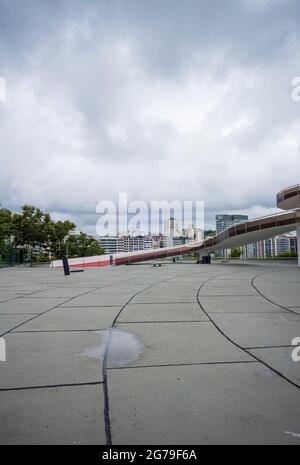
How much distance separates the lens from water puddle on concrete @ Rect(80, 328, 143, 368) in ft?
13.2

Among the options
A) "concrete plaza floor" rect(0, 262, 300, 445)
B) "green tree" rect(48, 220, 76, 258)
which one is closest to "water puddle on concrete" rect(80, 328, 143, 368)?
"concrete plaza floor" rect(0, 262, 300, 445)

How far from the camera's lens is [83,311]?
7262 millimetres

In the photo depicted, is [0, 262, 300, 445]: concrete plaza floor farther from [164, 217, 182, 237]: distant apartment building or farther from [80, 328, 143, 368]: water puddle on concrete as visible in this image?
[164, 217, 182, 237]: distant apartment building

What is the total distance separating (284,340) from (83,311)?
447 cm

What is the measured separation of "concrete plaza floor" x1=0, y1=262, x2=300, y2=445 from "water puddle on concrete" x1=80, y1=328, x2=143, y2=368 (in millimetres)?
16

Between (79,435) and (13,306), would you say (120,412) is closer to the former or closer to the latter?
(79,435)

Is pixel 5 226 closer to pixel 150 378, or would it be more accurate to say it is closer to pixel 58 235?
pixel 58 235

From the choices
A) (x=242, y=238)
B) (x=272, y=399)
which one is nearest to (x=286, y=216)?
(x=242, y=238)

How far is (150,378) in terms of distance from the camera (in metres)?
3.44

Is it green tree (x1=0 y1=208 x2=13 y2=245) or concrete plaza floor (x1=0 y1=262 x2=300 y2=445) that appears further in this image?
green tree (x1=0 y1=208 x2=13 y2=245)

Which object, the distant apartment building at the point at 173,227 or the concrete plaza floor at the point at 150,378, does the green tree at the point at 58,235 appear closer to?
the concrete plaza floor at the point at 150,378

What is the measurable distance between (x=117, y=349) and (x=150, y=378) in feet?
3.73

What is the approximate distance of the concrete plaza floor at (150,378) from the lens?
2.45 m

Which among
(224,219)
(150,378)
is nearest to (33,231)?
(150,378)
